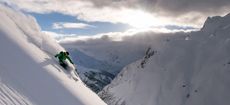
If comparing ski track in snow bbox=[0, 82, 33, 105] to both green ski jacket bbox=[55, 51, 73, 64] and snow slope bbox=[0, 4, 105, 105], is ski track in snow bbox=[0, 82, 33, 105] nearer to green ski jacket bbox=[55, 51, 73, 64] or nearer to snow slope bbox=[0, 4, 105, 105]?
snow slope bbox=[0, 4, 105, 105]

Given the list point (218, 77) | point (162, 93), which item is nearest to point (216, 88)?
point (218, 77)

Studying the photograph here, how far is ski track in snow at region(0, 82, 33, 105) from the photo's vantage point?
18.3 meters

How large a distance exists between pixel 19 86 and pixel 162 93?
561 feet

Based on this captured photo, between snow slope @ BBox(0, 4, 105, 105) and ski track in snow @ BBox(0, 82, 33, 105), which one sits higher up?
snow slope @ BBox(0, 4, 105, 105)

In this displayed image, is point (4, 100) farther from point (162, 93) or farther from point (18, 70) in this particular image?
point (162, 93)

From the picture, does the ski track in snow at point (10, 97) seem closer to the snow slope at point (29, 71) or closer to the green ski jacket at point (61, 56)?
the snow slope at point (29, 71)

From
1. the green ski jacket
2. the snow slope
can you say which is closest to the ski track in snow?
the snow slope

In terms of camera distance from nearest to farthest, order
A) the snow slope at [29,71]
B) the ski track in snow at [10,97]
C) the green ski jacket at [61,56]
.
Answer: the ski track in snow at [10,97] → the snow slope at [29,71] → the green ski jacket at [61,56]

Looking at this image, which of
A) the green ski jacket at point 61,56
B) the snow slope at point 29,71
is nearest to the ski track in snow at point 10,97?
the snow slope at point 29,71

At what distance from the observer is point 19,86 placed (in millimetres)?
19750

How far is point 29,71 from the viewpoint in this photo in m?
21.5

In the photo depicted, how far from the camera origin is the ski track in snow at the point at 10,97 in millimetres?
18328

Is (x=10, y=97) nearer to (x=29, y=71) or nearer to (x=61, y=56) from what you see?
(x=29, y=71)

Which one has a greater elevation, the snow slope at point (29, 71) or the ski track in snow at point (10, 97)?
the snow slope at point (29, 71)
